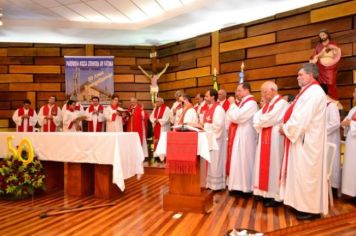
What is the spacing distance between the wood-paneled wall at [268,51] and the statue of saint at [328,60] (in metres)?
0.48

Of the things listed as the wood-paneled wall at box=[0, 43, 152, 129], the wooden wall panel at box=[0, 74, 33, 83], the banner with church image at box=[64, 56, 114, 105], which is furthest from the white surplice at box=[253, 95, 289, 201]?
the wooden wall panel at box=[0, 74, 33, 83]

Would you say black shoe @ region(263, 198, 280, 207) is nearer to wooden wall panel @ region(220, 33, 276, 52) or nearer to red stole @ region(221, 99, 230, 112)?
red stole @ region(221, 99, 230, 112)

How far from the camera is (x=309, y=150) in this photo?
11.7 ft

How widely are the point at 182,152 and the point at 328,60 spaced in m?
3.57

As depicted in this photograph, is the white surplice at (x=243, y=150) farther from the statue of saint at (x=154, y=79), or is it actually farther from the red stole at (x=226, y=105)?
the statue of saint at (x=154, y=79)

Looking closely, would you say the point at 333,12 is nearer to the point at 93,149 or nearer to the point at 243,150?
the point at 243,150

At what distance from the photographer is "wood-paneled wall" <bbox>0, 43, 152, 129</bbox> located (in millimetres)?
9789

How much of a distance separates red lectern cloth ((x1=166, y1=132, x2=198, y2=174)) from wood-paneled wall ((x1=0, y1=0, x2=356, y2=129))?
3806mm

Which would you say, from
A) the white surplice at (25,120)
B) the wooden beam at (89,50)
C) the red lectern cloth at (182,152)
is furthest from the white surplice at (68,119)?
the red lectern cloth at (182,152)

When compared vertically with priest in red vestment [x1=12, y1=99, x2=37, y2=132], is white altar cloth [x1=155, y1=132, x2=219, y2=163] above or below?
below

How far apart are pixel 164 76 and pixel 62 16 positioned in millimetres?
3320

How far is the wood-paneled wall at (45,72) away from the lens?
979cm

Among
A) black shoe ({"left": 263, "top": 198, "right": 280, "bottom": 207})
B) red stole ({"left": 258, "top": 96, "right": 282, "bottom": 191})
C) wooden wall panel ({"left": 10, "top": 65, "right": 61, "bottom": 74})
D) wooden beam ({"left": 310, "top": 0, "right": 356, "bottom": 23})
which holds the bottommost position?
black shoe ({"left": 263, "top": 198, "right": 280, "bottom": 207})

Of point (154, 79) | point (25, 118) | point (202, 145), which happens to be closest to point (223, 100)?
point (202, 145)
